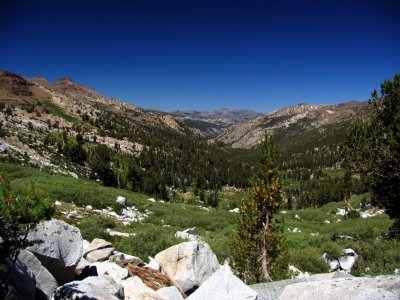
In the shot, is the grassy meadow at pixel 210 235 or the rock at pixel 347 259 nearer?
the grassy meadow at pixel 210 235

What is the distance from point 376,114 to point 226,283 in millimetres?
18773

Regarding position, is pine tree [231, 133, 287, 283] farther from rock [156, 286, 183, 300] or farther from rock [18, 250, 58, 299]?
rock [18, 250, 58, 299]

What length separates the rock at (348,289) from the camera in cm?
689

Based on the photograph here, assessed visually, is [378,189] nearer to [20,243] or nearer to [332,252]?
[332,252]

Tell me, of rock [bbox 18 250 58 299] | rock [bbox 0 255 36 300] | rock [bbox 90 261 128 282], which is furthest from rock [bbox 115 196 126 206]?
rock [bbox 0 255 36 300]

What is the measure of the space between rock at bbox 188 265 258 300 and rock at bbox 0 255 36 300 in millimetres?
4869

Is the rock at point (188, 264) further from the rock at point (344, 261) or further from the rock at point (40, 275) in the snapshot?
the rock at point (344, 261)

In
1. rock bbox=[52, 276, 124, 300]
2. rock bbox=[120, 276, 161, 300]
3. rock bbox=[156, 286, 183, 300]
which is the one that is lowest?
rock bbox=[156, 286, 183, 300]

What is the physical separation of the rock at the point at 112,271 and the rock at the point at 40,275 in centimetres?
246

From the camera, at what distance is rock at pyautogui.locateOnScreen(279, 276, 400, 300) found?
689 cm

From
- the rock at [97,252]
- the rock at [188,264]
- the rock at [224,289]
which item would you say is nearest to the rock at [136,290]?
the rock at [224,289]

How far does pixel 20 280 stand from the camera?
29.1 feet

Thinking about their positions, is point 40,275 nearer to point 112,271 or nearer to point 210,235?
point 112,271

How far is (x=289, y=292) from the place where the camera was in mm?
8992
